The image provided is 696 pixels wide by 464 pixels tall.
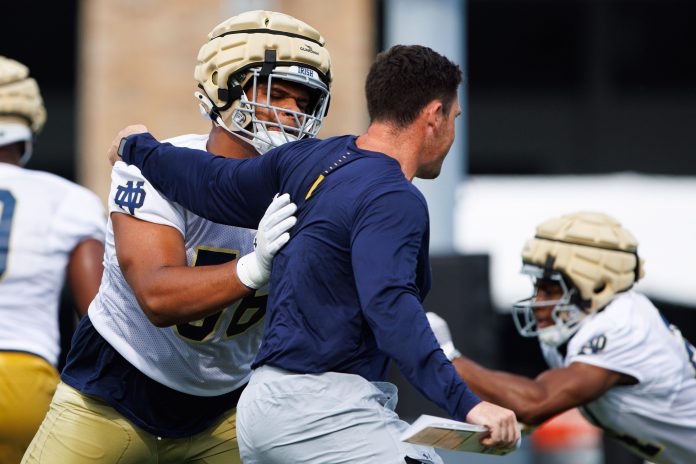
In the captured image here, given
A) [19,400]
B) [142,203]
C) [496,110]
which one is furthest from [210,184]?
[496,110]

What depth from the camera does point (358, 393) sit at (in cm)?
362

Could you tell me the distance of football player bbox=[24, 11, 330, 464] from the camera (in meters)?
4.14

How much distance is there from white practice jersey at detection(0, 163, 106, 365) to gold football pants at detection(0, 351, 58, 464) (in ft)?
0.18

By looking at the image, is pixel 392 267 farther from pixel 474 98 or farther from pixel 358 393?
pixel 474 98

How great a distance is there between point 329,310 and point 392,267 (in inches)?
9.7

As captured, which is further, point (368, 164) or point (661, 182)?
point (661, 182)

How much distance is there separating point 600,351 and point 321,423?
74.0 inches

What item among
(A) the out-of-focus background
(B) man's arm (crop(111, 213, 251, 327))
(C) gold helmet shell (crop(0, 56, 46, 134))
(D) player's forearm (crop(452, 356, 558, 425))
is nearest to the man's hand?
(B) man's arm (crop(111, 213, 251, 327))

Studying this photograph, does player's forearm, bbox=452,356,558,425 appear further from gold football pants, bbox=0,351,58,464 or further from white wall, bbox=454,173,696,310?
white wall, bbox=454,173,696,310

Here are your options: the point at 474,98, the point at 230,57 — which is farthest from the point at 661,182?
the point at 230,57

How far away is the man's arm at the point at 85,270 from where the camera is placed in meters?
4.80

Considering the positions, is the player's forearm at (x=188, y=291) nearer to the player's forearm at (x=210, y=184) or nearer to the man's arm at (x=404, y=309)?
the player's forearm at (x=210, y=184)

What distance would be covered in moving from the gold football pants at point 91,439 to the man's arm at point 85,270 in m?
0.55

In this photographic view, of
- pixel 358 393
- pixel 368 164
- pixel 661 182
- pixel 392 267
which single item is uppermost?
pixel 368 164
